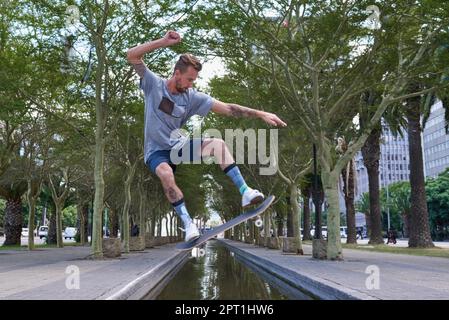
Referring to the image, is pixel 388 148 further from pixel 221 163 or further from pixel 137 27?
pixel 221 163

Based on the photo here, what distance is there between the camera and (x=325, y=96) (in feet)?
77.2

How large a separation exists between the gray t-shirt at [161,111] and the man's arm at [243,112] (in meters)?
0.29

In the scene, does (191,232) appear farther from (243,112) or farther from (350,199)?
(350,199)

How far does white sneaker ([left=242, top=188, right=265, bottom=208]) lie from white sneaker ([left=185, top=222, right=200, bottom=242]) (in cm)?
51

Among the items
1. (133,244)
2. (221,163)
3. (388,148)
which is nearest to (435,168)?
(388,148)

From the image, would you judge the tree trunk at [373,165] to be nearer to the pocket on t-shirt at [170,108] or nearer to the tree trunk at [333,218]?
the tree trunk at [333,218]

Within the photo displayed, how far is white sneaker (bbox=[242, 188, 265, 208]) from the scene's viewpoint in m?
4.31

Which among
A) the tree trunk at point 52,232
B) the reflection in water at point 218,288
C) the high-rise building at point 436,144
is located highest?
the high-rise building at point 436,144

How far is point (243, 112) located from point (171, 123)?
0.83 metres

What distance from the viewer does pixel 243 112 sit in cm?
A: 475

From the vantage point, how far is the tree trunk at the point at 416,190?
30.5 metres

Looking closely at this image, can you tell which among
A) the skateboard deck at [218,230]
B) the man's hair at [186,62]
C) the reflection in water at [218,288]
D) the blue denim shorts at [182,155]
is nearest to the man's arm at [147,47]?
the man's hair at [186,62]

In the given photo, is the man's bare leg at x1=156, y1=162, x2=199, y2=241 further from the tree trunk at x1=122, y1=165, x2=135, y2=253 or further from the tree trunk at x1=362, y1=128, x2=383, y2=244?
the tree trunk at x1=362, y1=128, x2=383, y2=244

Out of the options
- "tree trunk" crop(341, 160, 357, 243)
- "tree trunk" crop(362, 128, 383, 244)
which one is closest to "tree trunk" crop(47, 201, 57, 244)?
"tree trunk" crop(341, 160, 357, 243)
